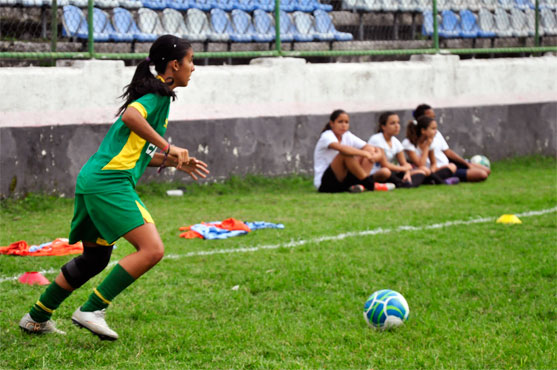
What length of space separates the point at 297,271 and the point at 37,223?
11.8 ft

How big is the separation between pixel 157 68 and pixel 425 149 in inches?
310

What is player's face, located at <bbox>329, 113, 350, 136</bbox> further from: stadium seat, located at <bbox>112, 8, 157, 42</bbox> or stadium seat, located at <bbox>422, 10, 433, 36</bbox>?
stadium seat, located at <bbox>422, 10, 433, 36</bbox>

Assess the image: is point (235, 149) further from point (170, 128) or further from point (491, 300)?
point (491, 300)

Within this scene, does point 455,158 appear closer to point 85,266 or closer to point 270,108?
point 270,108

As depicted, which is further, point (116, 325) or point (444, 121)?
point (444, 121)

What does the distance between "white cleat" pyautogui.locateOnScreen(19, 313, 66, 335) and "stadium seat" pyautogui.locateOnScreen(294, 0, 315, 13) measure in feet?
34.6

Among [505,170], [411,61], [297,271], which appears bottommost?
[505,170]

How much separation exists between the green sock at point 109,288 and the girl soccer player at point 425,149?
316 inches

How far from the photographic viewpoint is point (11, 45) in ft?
33.9

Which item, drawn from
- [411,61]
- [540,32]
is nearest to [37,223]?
[411,61]

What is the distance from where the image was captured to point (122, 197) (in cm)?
424

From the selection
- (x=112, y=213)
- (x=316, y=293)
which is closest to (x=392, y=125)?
(x=316, y=293)

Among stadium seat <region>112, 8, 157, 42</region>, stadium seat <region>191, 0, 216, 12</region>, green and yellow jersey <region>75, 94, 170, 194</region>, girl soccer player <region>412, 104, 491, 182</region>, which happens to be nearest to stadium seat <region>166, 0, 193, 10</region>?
stadium seat <region>191, 0, 216, 12</region>

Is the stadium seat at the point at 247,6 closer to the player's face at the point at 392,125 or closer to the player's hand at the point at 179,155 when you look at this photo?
the player's face at the point at 392,125
